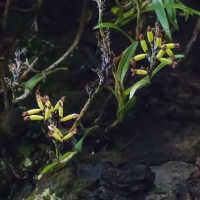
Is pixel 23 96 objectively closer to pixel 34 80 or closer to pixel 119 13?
pixel 34 80

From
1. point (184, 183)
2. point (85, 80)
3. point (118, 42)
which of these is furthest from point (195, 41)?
point (184, 183)

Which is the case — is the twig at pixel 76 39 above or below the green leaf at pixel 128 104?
above

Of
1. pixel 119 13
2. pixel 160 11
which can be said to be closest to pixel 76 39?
pixel 119 13

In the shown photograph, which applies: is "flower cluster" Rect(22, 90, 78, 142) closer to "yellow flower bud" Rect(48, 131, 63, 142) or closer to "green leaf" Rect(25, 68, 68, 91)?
"yellow flower bud" Rect(48, 131, 63, 142)

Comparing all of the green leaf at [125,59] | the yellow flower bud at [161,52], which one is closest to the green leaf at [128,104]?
the green leaf at [125,59]

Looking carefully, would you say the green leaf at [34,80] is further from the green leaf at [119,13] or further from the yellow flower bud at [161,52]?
the yellow flower bud at [161,52]

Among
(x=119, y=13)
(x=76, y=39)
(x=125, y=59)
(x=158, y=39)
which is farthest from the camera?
(x=76, y=39)

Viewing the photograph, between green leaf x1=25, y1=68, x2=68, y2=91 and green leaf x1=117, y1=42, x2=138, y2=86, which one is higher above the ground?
green leaf x1=117, y1=42, x2=138, y2=86

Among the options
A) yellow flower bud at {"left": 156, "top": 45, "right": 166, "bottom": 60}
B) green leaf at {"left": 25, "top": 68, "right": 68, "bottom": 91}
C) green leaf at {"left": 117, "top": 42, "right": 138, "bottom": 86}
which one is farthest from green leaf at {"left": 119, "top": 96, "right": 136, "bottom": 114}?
green leaf at {"left": 25, "top": 68, "right": 68, "bottom": 91}

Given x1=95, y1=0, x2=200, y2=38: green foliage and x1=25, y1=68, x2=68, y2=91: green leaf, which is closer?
x1=95, y1=0, x2=200, y2=38: green foliage

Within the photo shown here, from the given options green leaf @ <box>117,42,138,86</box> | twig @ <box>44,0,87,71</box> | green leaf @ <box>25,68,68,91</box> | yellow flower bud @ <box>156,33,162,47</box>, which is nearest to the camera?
yellow flower bud @ <box>156,33,162,47</box>

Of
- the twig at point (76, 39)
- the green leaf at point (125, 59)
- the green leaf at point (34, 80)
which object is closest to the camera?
the green leaf at point (125, 59)
